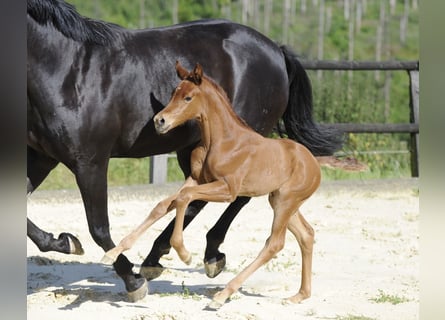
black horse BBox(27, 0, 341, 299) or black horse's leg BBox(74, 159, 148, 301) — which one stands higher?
black horse BBox(27, 0, 341, 299)

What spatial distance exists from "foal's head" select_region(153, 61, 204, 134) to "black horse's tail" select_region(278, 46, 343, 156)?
1618 millimetres

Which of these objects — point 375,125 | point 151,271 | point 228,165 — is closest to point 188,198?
point 228,165

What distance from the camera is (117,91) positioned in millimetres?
4742

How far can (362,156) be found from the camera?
1052 centimetres

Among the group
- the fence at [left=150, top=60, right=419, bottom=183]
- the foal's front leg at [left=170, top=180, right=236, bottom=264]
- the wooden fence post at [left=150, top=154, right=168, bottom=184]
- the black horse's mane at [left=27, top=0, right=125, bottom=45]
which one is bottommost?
the wooden fence post at [left=150, top=154, right=168, bottom=184]

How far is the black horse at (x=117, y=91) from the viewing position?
450 cm

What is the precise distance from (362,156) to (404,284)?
5229 millimetres

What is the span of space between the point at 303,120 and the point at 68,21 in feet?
6.32

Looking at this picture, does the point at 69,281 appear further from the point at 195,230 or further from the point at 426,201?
the point at 426,201

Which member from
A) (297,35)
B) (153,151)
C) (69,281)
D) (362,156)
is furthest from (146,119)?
(297,35)

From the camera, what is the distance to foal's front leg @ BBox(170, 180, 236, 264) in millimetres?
4062

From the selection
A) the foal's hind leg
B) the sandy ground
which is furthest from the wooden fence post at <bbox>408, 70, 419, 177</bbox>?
the foal's hind leg

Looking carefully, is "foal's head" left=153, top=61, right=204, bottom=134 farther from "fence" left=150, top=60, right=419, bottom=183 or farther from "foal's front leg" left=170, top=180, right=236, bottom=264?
"fence" left=150, top=60, right=419, bottom=183

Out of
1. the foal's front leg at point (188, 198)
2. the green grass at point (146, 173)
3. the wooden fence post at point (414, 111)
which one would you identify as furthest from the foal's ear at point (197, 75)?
the wooden fence post at point (414, 111)
